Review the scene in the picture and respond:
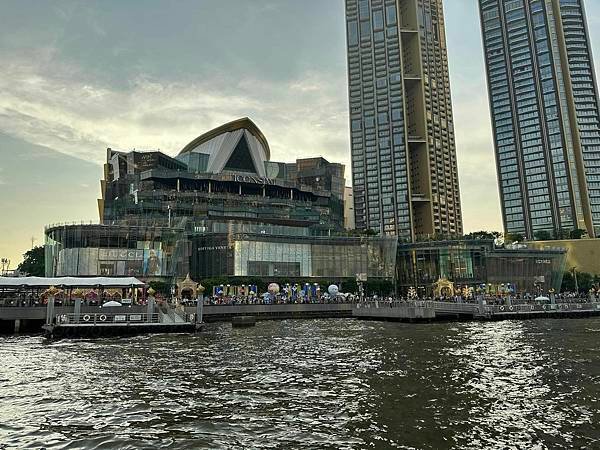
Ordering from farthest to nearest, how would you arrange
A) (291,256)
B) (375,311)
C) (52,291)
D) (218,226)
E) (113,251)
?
1. (218,226)
2. (291,256)
3. (113,251)
4. (375,311)
5. (52,291)

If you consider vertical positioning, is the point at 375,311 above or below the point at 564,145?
below

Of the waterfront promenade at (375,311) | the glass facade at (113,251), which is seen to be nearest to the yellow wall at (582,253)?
the waterfront promenade at (375,311)

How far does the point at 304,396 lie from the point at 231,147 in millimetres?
156888

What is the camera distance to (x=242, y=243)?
104375 mm

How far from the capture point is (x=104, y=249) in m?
94.2

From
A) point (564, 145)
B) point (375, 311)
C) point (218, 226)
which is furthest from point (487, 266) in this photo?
point (564, 145)

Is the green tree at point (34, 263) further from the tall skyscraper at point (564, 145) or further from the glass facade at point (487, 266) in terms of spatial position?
the tall skyscraper at point (564, 145)

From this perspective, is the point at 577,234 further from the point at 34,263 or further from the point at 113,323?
the point at 34,263

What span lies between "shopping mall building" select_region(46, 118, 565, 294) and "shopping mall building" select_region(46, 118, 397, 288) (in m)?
0.24

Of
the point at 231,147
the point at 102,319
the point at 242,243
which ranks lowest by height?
the point at 102,319

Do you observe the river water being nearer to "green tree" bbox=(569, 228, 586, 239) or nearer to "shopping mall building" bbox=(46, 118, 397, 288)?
"shopping mall building" bbox=(46, 118, 397, 288)

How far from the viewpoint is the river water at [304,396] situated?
14.3 m

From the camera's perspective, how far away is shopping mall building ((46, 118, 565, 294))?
313ft

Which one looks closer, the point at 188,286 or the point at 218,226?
Result: the point at 188,286
